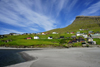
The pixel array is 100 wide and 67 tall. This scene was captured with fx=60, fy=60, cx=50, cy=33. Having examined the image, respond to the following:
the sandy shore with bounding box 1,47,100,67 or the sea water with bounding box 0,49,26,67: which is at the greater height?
A: the sandy shore with bounding box 1,47,100,67

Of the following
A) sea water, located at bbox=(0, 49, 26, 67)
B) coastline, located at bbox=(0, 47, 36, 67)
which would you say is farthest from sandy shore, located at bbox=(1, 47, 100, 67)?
sea water, located at bbox=(0, 49, 26, 67)

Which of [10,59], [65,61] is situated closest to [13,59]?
[10,59]

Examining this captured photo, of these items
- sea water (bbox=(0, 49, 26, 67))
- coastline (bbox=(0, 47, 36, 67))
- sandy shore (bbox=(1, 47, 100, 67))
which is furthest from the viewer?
sea water (bbox=(0, 49, 26, 67))

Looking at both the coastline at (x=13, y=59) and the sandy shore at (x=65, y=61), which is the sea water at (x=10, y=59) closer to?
the coastline at (x=13, y=59)

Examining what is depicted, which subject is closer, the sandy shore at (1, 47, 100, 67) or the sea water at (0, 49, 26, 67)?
the sandy shore at (1, 47, 100, 67)

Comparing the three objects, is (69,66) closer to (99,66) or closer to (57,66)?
(57,66)

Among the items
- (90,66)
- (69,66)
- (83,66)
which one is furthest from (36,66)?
(90,66)

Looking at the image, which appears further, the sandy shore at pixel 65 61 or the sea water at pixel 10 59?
the sea water at pixel 10 59

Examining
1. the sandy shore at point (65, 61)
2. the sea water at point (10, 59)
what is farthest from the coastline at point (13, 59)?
the sandy shore at point (65, 61)

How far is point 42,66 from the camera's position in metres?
10.8

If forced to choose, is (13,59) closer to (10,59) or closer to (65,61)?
(10,59)

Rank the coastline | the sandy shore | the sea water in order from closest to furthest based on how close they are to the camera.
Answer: the sandy shore < the coastline < the sea water

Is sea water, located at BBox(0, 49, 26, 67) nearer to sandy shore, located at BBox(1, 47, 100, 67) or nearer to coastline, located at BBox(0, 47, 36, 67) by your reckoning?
coastline, located at BBox(0, 47, 36, 67)

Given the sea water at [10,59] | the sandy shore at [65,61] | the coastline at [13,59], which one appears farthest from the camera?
the sea water at [10,59]
